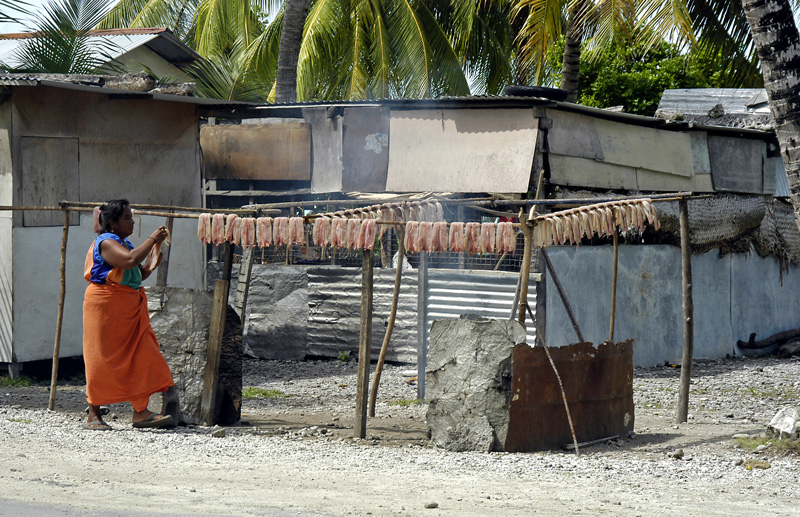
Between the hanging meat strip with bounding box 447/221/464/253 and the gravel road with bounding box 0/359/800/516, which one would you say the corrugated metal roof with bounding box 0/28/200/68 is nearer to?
the gravel road with bounding box 0/359/800/516

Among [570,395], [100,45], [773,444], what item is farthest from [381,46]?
[773,444]

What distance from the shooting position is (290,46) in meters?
16.0

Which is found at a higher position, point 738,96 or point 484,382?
point 738,96

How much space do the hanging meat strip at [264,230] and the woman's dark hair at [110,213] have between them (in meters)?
1.06

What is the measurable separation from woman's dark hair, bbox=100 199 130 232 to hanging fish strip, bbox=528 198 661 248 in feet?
10.5

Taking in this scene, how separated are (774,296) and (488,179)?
5770mm

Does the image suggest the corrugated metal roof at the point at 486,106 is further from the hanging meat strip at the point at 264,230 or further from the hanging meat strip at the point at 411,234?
the hanging meat strip at the point at 264,230

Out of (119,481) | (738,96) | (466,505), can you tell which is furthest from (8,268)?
(738,96)

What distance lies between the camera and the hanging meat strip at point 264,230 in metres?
7.59

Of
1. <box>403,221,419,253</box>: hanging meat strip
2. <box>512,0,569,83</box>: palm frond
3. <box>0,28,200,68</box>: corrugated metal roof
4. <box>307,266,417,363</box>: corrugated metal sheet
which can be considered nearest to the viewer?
<box>403,221,419,253</box>: hanging meat strip

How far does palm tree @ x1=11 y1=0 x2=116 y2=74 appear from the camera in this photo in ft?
43.8

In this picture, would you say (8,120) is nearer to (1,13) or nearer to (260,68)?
(1,13)

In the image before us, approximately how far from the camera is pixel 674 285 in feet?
41.6

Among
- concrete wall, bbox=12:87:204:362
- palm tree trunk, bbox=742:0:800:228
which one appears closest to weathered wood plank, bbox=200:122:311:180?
concrete wall, bbox=12:87:204:362
